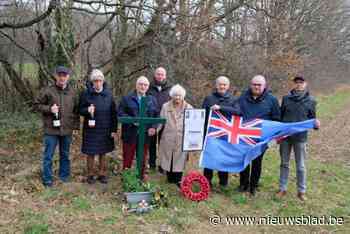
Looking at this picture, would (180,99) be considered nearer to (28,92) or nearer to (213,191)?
(213,191)

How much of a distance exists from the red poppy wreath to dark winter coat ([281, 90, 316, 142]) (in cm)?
170

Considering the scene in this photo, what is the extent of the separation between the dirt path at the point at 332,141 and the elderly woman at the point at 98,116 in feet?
20.9

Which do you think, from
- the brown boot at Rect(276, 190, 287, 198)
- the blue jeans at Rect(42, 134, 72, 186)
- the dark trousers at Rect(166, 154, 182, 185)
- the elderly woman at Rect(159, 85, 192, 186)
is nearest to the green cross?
the elderly woman at Rect(159, 85, 192, 186)

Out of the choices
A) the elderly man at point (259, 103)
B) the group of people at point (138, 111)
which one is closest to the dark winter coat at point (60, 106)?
the group of people at point (138, 111)

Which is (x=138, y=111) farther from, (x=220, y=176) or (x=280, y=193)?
(x=280, y=193)

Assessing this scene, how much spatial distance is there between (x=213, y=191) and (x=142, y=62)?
518 centimetres

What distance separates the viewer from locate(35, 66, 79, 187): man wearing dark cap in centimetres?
632

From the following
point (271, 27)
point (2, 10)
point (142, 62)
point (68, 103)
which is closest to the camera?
point (68, 103)

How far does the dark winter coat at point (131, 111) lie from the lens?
6.55 meters

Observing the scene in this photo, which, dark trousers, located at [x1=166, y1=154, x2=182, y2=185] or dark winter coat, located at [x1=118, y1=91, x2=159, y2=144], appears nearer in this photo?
dark winter coat, located at [x1=118, y1=91, x2=159, y2=144]

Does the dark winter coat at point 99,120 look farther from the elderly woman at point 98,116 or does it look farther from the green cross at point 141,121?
the green cross at point 141,121

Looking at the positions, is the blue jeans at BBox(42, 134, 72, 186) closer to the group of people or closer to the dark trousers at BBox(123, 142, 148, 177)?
the group of people

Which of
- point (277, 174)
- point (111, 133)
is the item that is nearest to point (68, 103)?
point (111, 133)

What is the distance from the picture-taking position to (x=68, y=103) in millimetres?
6453
